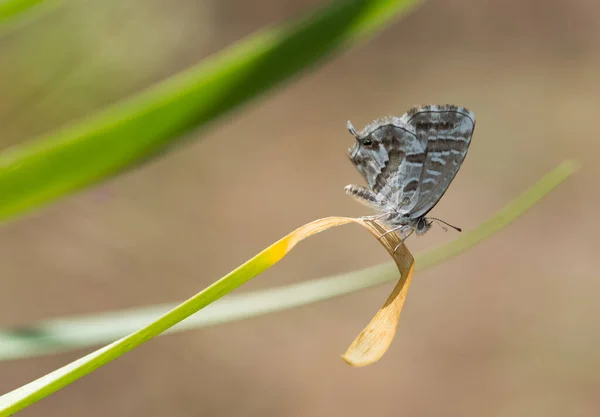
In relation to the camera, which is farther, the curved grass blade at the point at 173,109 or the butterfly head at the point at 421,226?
the butterfly head at the point at 421,226

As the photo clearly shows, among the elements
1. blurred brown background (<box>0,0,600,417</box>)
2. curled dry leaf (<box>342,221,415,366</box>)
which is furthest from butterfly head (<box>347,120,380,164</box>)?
blurred brown background (<box>0,0,600,417</box>)

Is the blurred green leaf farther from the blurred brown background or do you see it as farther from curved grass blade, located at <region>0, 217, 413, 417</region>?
the blurred brown background

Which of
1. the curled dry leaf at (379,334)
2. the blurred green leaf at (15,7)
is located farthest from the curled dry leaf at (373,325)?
the blurred green leaf at (15,7)

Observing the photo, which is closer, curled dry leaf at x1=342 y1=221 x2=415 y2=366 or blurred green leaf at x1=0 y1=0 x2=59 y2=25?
curled dry leaf at x1=342 y1=221 x2=415 y2=366

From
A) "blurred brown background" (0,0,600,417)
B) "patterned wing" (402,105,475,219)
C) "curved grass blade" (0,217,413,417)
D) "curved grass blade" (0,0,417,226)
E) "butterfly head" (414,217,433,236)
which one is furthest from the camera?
"blurred brown background" (0,0,600,417)

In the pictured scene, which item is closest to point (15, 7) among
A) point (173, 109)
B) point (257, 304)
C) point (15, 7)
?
point (15, 7)

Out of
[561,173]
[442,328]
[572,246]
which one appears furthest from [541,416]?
[561,173]

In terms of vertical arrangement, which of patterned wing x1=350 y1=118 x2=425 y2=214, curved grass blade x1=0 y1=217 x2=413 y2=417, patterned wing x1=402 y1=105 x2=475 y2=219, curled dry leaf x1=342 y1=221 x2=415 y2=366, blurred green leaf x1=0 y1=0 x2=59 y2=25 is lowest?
curled dry leaf x1=342 y1=221 x2=415 y2=366

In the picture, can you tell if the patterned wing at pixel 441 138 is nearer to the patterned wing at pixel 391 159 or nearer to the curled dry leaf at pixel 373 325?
the patterned wing at pixel 391 159
